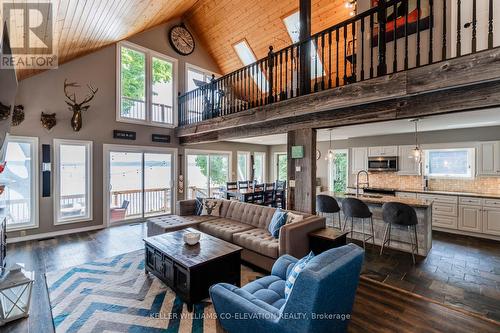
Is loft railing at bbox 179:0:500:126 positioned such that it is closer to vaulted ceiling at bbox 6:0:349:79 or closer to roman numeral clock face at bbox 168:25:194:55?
vaulted ceiling at bbox 6:0:349:79

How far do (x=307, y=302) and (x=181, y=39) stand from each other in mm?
8085

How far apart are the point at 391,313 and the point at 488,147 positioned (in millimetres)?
4972

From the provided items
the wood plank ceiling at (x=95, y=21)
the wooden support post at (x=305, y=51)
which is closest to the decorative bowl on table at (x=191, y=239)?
the wooden support post at (x=305, y=51)

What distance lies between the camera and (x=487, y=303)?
2586mm

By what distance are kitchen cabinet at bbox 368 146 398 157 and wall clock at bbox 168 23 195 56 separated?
6498mm

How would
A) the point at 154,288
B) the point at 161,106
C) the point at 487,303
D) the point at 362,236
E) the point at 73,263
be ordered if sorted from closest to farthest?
the point at 487,303, the point at 154,288, the point at 73,263, the point at 362,236, the point at 161,106

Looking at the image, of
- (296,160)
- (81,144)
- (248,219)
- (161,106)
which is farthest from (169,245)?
(161,106)

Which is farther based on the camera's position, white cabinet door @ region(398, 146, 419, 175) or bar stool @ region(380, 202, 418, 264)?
white cabinet door @ region(398, 146, 419, 175)

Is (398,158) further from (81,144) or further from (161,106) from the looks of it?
(81,144)

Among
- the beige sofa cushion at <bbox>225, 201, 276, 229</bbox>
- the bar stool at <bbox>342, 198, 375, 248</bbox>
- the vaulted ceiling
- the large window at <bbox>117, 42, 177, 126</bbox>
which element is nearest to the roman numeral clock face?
the vaulted ceiling

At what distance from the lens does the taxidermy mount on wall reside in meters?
4.81

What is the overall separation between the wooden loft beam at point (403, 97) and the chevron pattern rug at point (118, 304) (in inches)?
104

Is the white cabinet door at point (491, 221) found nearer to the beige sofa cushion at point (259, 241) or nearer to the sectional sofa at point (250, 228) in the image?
the sectional sofa at point (250, 228)

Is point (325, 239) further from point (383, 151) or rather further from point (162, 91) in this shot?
point (162, 91)
